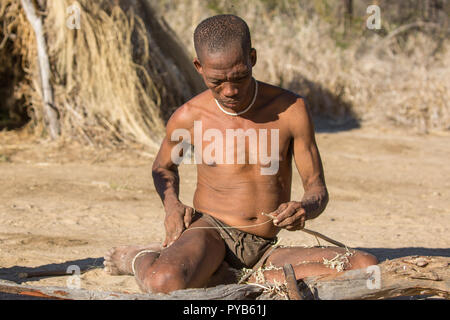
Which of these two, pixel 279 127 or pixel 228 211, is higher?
pixel 279 127

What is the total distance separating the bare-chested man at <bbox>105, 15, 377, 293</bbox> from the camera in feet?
10.7

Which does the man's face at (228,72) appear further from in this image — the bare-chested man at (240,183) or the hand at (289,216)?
the hand at (289,216)

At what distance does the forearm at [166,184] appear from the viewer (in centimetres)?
345

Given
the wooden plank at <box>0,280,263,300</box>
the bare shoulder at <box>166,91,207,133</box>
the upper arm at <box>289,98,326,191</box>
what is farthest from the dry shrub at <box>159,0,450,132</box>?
the wooden plank at <box>0,280,263,300</box>

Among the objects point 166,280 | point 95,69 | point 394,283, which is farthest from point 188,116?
point 95,69

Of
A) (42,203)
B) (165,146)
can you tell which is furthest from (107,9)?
(165,146)

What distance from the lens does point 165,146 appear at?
3645mm

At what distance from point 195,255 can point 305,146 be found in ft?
2.66

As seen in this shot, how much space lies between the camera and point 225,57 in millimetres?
3068

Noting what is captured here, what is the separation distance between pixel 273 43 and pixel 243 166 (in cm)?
817

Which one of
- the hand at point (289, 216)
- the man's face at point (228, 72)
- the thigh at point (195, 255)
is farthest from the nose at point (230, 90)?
the thigh at point (195, 255)

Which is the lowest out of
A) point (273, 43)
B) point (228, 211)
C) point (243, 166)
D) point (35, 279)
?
point (35, 279)

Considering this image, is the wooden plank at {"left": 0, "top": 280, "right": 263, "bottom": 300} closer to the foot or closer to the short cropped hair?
the foot
